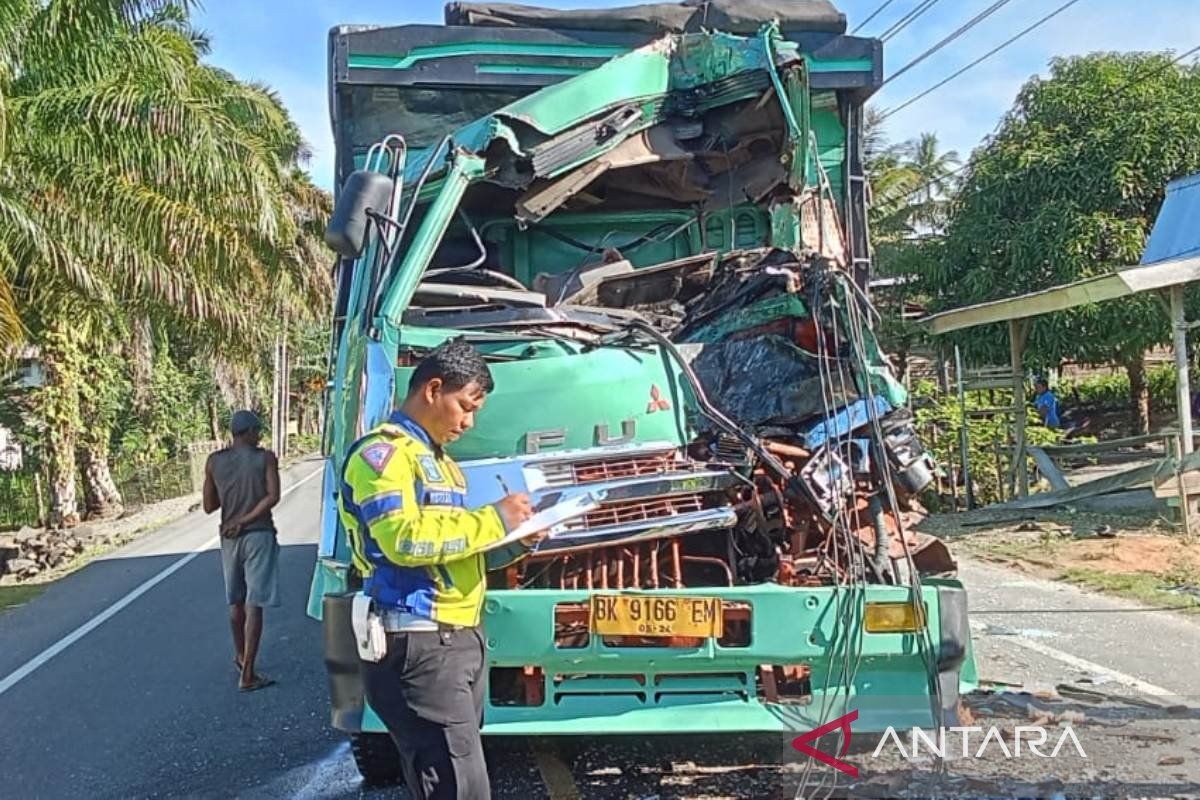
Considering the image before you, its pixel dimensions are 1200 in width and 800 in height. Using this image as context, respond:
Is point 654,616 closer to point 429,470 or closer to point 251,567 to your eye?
point 429,470

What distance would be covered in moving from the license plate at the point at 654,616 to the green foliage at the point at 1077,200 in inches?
628

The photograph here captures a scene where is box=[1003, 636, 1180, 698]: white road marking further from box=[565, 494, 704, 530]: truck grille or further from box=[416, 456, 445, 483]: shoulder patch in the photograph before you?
box=[416, 456, 445, 483]: shoulder patch

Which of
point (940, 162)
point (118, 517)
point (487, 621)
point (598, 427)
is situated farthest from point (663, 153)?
point (940, 162)

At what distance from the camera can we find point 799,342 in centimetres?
447

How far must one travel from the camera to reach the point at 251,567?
6.49m

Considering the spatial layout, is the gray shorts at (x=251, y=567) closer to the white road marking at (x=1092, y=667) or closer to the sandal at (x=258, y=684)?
the sandal at (x=258, y=684)

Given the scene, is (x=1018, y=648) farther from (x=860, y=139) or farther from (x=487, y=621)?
(x=487, y=621)

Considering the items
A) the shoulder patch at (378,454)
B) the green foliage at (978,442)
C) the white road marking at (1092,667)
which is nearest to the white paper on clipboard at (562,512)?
the shoulder patch at (378,454)

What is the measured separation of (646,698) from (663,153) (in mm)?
2936

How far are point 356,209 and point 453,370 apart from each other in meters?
1.70

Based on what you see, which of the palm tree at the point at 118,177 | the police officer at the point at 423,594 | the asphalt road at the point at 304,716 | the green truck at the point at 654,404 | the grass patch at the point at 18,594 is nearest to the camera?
the police officer at the point at 423,594

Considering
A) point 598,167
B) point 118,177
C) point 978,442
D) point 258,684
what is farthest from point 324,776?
point 978,442

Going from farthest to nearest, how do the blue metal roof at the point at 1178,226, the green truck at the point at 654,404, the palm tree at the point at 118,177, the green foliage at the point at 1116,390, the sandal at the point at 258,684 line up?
the green foliage at the point at 1116,390, the blue metal roof at the point at 1178,226, the palm tree at the point at 118,177, the sandal at the point at 258,684, the green truck at the point at 654,404

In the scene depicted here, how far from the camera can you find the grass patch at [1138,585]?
25.4 ft
